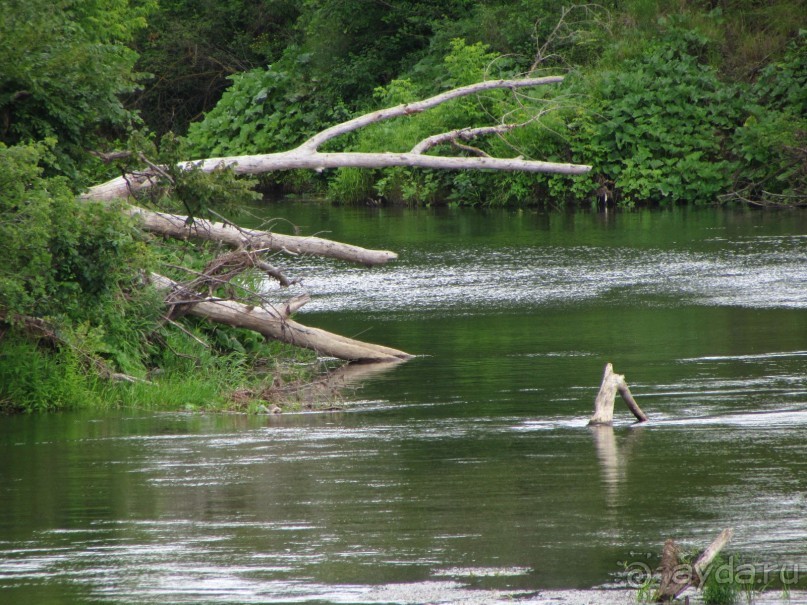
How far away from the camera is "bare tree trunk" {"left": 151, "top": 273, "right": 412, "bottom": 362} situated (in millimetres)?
14703

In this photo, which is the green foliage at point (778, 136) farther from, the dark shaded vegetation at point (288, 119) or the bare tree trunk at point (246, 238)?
the bare tree trunk at point (246, 238)

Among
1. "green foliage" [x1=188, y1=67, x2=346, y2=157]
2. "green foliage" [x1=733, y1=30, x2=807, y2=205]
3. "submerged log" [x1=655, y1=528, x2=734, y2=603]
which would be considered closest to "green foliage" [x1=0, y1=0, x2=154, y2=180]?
"submerged log" [x1=655, y1=528, x2=734, y2=603]

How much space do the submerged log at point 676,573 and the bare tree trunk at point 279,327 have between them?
8.66 metres

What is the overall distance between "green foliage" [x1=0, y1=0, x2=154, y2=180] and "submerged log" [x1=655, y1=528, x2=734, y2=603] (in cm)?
758

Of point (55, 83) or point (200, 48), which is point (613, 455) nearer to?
point (55, 83)

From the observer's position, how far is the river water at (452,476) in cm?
661

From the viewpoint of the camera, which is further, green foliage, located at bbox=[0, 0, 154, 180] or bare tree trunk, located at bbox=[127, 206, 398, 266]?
bare tree trunk, located at bbox=[127, 206, 398, 266]

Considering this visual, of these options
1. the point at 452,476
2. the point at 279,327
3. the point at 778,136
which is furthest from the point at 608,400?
the point at 778,136

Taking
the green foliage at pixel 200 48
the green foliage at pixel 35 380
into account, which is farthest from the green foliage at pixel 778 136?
the green foliage at pixel 35 380

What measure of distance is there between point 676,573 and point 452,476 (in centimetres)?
291

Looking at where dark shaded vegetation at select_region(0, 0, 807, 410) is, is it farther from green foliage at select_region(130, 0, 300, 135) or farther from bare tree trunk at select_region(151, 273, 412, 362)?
bare tree trunk at select_region(151, 273, 412, 362)

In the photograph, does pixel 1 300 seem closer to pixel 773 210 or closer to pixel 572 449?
pixel 572 449

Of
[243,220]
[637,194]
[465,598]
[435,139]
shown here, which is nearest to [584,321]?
[435,139]

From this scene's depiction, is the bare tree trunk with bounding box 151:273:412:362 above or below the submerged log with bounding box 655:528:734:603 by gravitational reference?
above
